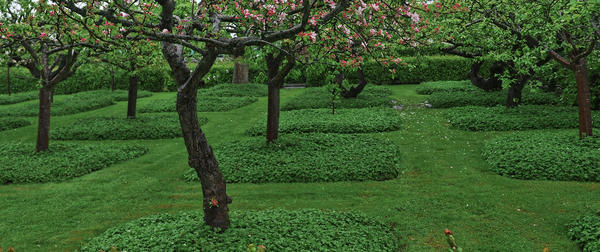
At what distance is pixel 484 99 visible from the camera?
2342 cm

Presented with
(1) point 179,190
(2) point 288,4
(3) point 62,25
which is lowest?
(1) point 179,190

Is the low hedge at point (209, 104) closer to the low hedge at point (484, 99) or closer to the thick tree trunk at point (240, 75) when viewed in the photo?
the thick tree trunk at point (240, 75)

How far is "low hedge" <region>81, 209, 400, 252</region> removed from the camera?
316 inches

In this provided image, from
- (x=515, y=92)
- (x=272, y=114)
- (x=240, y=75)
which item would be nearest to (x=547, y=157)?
(x=515, y=92)

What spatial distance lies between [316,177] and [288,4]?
5.75 metres

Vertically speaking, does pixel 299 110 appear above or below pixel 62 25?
below

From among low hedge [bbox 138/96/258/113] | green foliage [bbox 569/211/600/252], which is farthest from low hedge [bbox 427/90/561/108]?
green foliage [bbox 569/211/600/252]

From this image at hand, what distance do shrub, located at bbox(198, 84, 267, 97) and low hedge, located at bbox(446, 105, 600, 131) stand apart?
14900mm

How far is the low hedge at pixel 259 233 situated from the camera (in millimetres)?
8016

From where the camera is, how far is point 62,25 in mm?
8875

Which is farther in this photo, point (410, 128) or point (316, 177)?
point (410, 128)

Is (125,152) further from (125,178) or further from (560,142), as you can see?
(560,142)

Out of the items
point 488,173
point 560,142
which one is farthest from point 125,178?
point 560,142

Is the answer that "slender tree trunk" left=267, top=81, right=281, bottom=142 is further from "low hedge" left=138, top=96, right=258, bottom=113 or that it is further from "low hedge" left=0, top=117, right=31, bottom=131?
"low hedge" left=0, top=117, right=31, bottom=131
